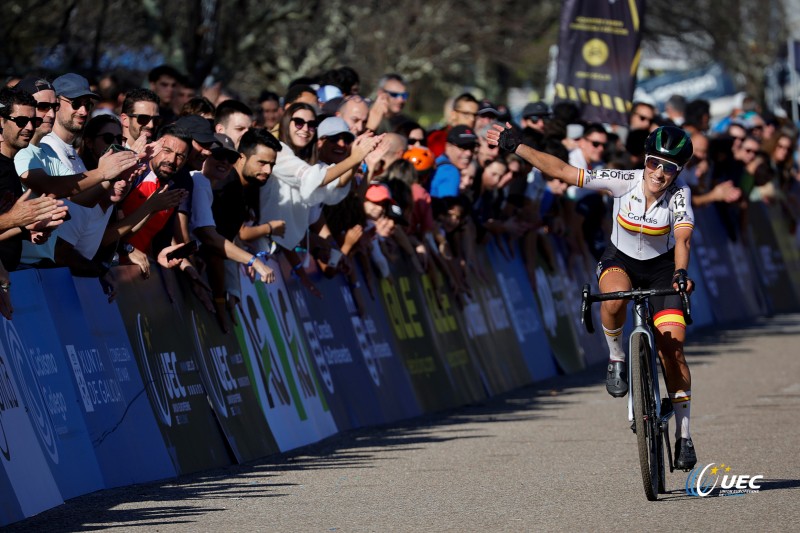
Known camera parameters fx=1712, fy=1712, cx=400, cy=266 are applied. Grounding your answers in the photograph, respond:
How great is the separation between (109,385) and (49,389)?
2.23 ft

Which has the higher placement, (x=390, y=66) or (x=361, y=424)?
(x=390, y=66)

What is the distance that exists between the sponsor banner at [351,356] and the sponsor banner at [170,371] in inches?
78.7

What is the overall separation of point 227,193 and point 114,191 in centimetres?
177

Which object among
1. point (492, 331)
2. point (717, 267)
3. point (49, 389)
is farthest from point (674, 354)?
point (717, 267)

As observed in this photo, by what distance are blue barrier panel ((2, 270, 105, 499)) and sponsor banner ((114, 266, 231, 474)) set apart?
0.85m

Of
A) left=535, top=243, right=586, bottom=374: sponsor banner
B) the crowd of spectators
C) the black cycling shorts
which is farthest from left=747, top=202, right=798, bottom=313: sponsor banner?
the black cycling shorts

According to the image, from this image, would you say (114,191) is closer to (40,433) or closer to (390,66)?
(40,433)

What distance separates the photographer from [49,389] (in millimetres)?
9453

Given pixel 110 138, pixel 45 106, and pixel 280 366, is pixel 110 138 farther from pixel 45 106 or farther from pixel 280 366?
pixel 280 366

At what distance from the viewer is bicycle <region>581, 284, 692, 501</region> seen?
9.05 meters

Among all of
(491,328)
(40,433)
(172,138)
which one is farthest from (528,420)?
(40,433)

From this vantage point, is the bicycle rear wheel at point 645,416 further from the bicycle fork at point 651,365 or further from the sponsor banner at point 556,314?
the sponsor banner at point 556,314

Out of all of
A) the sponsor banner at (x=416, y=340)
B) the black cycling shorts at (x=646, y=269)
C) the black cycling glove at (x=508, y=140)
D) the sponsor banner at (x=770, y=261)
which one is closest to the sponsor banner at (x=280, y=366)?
the sponsor banner at (x=416, y=340)

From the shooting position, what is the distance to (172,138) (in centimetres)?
1094
